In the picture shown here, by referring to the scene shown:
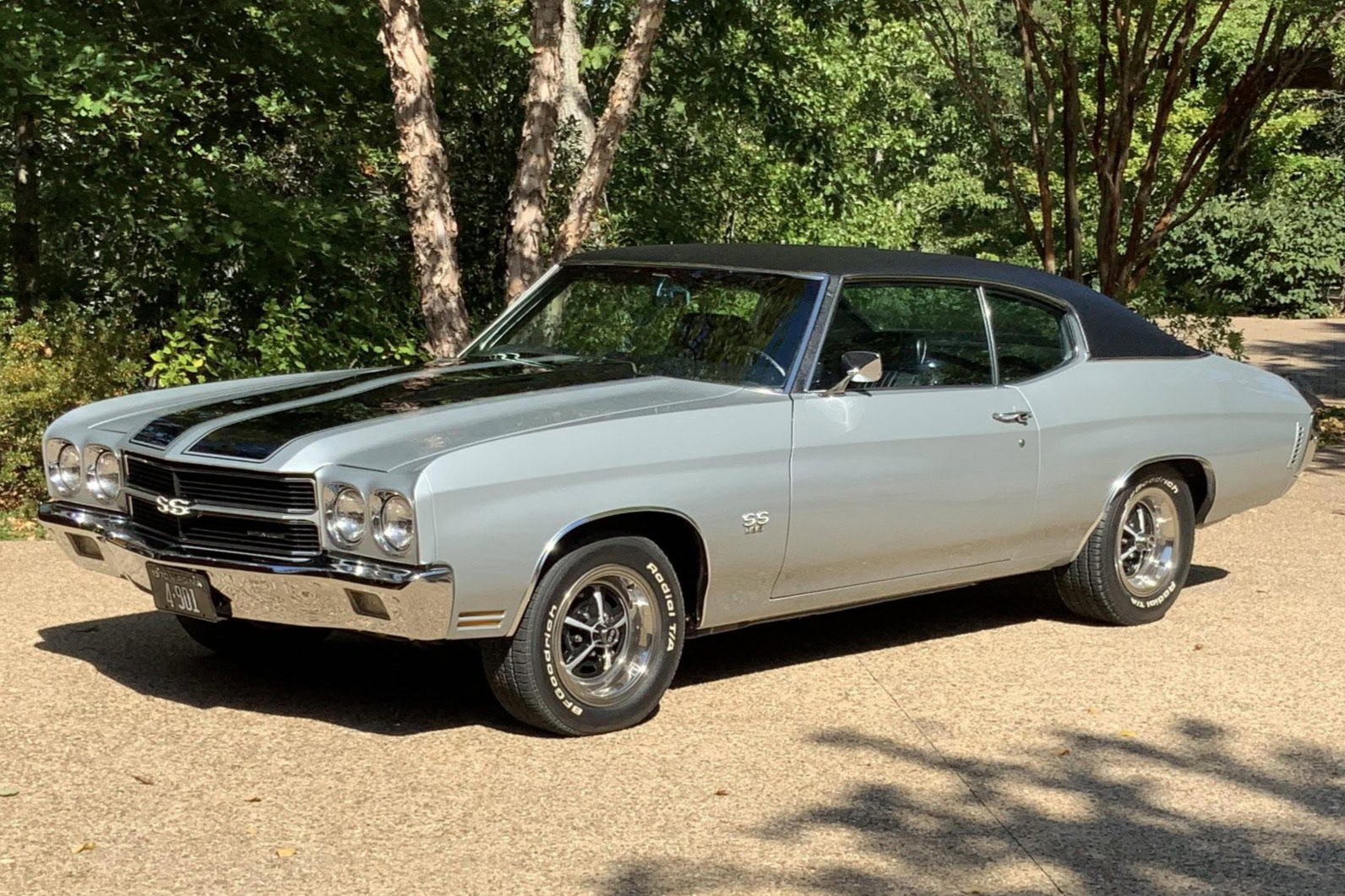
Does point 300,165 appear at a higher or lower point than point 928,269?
higher

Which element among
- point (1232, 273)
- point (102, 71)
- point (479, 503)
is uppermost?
point (102, 71)

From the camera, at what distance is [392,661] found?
22.7 feet

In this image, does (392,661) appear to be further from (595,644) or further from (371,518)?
(371,518)

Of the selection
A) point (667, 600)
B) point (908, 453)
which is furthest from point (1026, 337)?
point (667, 600)

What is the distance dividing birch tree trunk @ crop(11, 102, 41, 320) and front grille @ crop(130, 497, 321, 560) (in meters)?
7.20

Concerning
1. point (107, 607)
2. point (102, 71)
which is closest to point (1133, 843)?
point (107, 607)

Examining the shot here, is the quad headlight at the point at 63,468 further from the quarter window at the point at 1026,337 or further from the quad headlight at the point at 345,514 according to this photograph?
the quarter window at the point at 1026,337

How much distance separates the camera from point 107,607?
7863 millimetres

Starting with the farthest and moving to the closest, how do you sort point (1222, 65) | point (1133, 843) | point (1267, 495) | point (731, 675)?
point (1222, 65) → point (1267, 495) → point (731, 675) → point (1133, 843)

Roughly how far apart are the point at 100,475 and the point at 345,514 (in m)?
1.24

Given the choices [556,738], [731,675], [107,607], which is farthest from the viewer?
[107,607]

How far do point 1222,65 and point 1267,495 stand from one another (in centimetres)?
2778

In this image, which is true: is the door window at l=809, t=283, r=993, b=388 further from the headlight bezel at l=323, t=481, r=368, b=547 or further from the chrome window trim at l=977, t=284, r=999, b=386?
the headlight bezel at l=323, t=481, r=368, b=547

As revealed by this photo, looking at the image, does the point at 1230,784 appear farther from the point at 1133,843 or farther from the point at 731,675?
the point at 731,675
